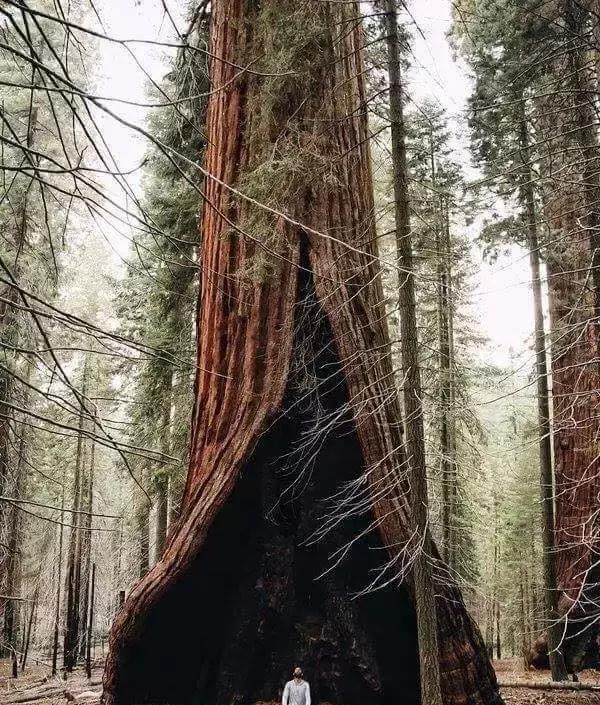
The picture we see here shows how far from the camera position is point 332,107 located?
7.36 metres

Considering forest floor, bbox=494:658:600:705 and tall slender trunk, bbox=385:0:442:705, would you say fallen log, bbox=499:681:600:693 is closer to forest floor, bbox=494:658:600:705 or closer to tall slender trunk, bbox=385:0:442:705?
forest floor, bbox=494:658:600:705

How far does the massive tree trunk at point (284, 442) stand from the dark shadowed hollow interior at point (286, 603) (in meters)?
0.02

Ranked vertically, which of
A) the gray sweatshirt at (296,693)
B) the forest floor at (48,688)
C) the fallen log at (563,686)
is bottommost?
the forest floor at (48,688)

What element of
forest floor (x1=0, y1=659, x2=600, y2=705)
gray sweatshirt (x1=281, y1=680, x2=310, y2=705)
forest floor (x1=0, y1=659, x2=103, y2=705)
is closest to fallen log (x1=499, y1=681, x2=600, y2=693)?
forest floor (x1=0, y1=659, x2=600, y2=705)

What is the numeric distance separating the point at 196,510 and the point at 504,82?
1028 centimetres

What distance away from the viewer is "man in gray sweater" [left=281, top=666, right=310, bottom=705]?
6203 mm

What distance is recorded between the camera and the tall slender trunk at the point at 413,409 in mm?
5305

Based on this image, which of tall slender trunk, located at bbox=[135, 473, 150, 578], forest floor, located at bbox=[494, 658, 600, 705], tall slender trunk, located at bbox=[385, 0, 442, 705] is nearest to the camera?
tall slender trunk, located at bbox=[385, 0, 442, 705]

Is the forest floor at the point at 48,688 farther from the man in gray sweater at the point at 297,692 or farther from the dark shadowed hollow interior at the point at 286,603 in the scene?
the man in gray sweater at the point at 297,692

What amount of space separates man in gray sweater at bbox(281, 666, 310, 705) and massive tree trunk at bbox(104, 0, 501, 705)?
Result: 728 millimetres

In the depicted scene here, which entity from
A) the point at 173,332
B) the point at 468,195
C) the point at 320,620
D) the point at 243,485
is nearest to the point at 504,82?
the point at 468,195

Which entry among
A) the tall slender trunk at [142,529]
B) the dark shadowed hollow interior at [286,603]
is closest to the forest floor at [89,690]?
the tall slender trunk at [142,529]

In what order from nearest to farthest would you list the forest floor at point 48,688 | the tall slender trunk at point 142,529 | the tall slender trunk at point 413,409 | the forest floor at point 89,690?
the tall slender trunk at point 413,409 < the forest floor at point 89,690 < the forest floor at point 48,688 < the tall slender trunk at point 142,529

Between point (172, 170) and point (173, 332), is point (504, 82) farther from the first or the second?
point (173, 332)
